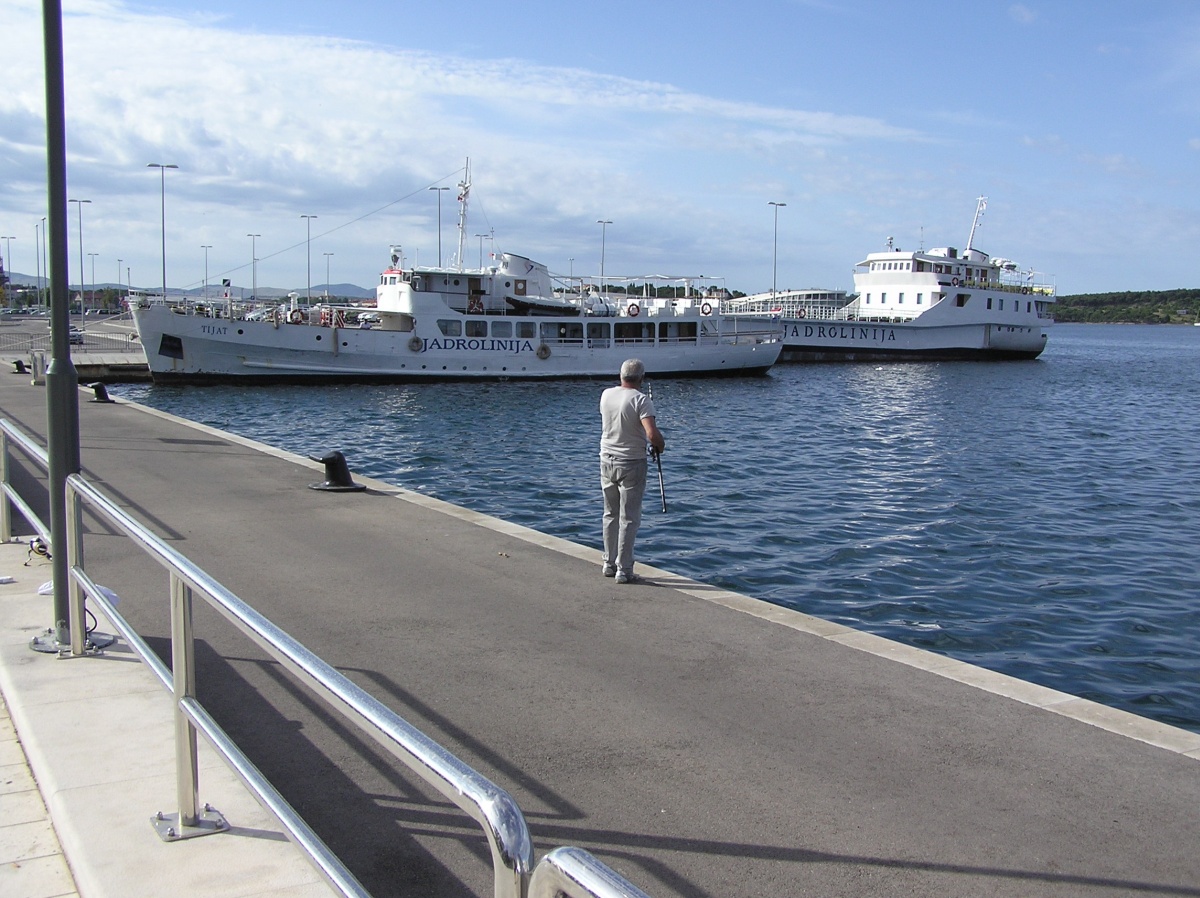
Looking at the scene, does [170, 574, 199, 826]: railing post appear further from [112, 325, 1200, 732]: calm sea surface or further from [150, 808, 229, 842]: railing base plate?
[112, 325, 1200, 732]: calm sea surface

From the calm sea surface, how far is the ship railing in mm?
7167

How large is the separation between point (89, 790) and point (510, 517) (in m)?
Answer: 11.1

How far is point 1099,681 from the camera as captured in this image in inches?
339

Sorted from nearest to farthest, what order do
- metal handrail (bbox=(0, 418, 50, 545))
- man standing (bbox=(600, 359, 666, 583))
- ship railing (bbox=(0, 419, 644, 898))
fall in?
ship railing (bbox=(0, 419, 644, 898))
metal handrail (bbox=(0, 418, 50, 545))
man standing (bbox=(600, 359, 666, 583))

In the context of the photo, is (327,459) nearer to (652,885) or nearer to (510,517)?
(510,517)

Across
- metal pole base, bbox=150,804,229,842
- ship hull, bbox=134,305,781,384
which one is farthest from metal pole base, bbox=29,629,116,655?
ship hull, bbox=134,305,781,384

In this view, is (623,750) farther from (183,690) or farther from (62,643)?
(62,643)

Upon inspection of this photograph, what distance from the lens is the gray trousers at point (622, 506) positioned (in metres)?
8.01

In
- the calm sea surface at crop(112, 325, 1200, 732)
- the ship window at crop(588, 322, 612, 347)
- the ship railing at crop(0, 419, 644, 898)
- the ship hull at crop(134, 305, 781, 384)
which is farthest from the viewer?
the ship window at crop(588, 322, 612, 347)

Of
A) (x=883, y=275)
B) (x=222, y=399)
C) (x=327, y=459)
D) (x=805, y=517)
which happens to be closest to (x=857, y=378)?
(x=883, y=275)

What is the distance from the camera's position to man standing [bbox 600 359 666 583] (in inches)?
312

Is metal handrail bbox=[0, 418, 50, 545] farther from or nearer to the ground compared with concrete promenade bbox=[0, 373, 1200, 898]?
farther from the ground

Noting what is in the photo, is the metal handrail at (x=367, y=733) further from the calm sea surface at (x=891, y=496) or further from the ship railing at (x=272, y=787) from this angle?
the calm sea surface at (x=891, y=496)

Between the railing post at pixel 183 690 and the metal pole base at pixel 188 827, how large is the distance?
3cm
